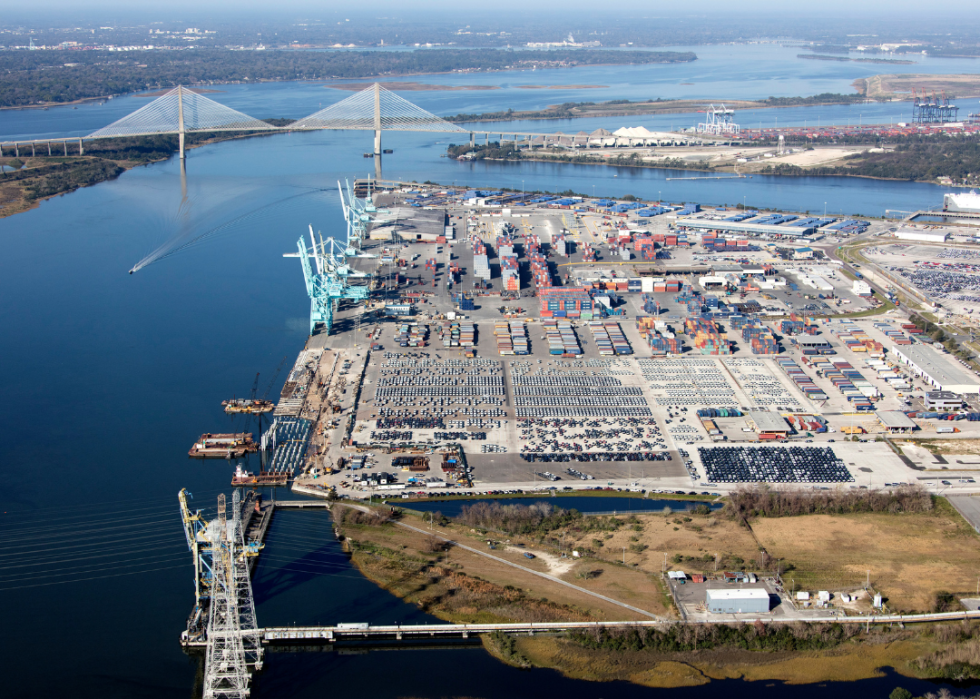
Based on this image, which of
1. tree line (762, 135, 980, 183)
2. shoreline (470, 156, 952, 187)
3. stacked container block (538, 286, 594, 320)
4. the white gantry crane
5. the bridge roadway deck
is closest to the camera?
the white gantry crane

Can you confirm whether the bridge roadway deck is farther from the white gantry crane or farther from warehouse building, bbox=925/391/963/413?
warehouse building, bbox=925/391/963/413

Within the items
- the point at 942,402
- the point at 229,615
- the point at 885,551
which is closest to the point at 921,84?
the point at 942,402

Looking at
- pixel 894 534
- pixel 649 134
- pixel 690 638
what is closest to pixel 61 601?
pixel 690 638

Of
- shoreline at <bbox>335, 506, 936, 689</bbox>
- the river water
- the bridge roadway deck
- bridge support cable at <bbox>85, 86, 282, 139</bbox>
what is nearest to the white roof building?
the river water

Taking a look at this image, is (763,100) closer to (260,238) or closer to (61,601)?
(260,238)

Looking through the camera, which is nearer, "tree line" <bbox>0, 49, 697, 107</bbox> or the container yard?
the container yard

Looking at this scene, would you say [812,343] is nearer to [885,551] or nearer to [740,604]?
[885,551]

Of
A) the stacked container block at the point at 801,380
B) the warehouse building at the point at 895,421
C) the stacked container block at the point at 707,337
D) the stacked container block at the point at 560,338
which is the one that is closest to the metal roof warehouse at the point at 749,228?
the stacked container block at the point at 707,337
